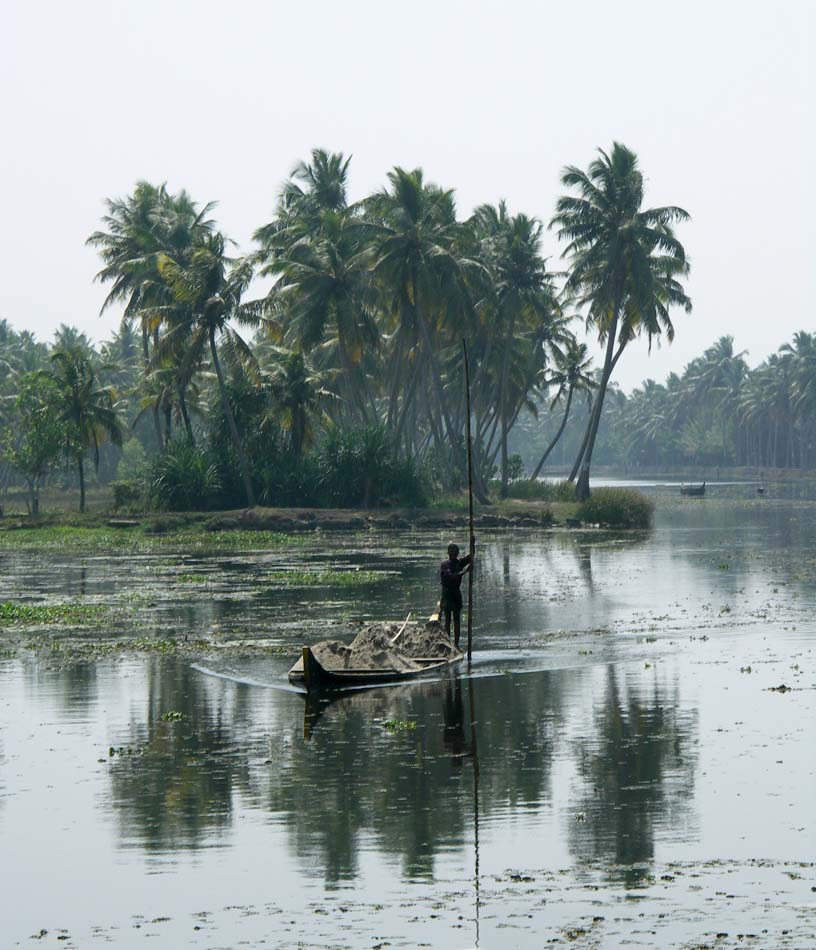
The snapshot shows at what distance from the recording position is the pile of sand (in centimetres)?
2391

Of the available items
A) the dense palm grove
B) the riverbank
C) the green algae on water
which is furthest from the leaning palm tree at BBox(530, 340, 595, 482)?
the green algae on water

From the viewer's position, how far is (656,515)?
8500 centimetres

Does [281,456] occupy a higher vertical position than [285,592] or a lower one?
higher

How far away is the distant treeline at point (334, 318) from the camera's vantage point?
71.9m

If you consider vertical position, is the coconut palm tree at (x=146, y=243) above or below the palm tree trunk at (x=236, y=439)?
above

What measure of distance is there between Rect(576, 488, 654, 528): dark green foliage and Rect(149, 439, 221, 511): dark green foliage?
18438 mm

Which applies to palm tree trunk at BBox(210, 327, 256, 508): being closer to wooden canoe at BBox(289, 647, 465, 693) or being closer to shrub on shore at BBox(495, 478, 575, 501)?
shrub on shore at BBox(495, 478, 575, 501)

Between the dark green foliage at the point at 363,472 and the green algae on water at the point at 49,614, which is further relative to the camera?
the dark green foliage at the point at 363,472

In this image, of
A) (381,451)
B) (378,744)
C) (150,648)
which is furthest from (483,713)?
(381,451)

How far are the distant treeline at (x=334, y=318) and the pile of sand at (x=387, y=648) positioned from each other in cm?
4043

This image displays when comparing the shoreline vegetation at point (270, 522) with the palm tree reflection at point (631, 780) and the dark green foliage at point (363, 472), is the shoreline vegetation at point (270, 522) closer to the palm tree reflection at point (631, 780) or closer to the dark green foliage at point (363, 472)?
the dark green foliage at point (363, 472)

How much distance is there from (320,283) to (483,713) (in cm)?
5515

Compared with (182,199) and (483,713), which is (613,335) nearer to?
(182,199)

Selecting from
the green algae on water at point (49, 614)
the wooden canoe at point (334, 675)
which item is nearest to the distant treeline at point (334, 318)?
the green algae on water at point (49, 614)
